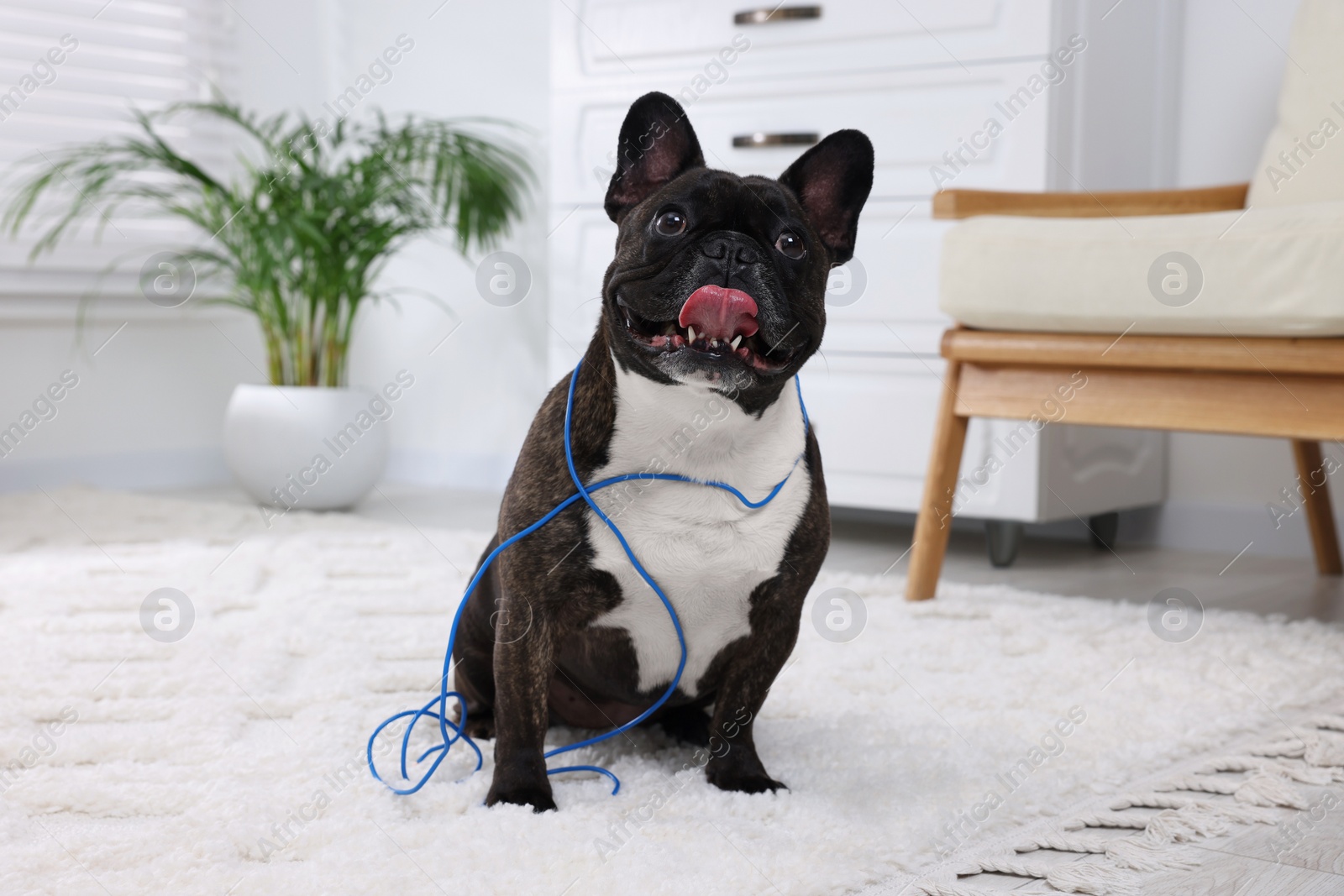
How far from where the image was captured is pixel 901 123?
2479 mm

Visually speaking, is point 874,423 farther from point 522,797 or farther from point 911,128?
point 522,797

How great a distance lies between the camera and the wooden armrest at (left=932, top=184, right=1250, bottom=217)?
6.66 feet

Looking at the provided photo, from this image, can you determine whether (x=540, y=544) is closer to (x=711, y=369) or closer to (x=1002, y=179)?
(x=711, y=369)

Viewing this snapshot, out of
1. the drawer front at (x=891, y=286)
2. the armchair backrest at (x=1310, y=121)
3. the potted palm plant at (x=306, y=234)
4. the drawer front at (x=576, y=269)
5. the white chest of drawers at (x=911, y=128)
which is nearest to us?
the armchair backrest at (x=1310, y=121)

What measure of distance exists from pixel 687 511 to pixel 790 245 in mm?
263

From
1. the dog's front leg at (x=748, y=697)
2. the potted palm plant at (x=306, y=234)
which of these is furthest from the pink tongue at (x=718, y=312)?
the potted palm plant at (x=306, y=234)

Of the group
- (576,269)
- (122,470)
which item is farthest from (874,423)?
(122,470)

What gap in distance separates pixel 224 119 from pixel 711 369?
10.7 feet

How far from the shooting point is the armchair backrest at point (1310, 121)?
2133 mm

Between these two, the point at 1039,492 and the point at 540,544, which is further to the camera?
the point at 1039,492

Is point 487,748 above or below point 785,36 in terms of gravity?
below

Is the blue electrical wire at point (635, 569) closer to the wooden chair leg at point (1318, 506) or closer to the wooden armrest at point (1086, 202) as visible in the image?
the wooden armrest at point (1086, 202)

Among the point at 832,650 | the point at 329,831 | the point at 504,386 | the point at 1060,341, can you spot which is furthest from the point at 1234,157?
the point at 329,831

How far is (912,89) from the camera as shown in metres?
2.46
